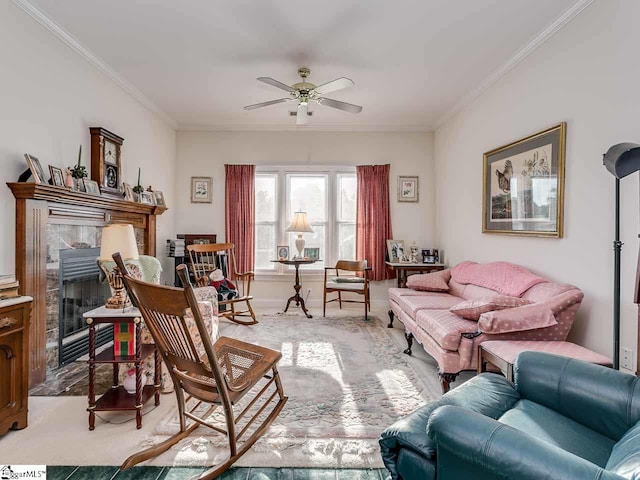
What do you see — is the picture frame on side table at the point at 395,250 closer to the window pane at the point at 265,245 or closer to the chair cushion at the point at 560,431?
the window pane at the point at 265,245

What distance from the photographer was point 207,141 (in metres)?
5.31

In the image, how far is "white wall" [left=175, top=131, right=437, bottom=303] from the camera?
208 inches

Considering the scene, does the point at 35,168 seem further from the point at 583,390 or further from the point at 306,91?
the point at 583,390

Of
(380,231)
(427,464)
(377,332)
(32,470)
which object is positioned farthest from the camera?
(380,231)

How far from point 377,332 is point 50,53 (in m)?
4.05

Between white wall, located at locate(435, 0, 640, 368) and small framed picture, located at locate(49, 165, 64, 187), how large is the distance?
398 cm

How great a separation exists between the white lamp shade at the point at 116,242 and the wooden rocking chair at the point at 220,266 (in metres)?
1.93

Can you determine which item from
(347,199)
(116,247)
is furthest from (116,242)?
(347,199)

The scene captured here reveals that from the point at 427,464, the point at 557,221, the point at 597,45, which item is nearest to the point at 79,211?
the point at 427,464

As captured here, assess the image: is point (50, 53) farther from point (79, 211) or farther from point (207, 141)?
point (207, 141)

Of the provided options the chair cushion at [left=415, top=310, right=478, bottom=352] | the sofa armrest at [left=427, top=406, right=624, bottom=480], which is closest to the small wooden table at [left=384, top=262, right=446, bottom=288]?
the chair cushion at [left=415, top=310, right=478, bottom=352]

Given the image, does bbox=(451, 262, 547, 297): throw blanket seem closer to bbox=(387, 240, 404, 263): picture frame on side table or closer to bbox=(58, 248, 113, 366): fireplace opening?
bbox=(387, 240, 404, 263): picture frame on side table

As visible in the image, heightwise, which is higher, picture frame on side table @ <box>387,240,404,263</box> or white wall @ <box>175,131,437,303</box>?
white wall @ <box>175,131,437,303</box>

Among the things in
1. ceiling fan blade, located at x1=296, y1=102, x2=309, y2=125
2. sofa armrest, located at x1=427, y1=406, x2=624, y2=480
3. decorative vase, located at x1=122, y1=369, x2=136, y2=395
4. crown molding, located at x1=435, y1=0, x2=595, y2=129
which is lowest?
decorative vase, located at x1=122, y1=369, x2=136, y2=395
